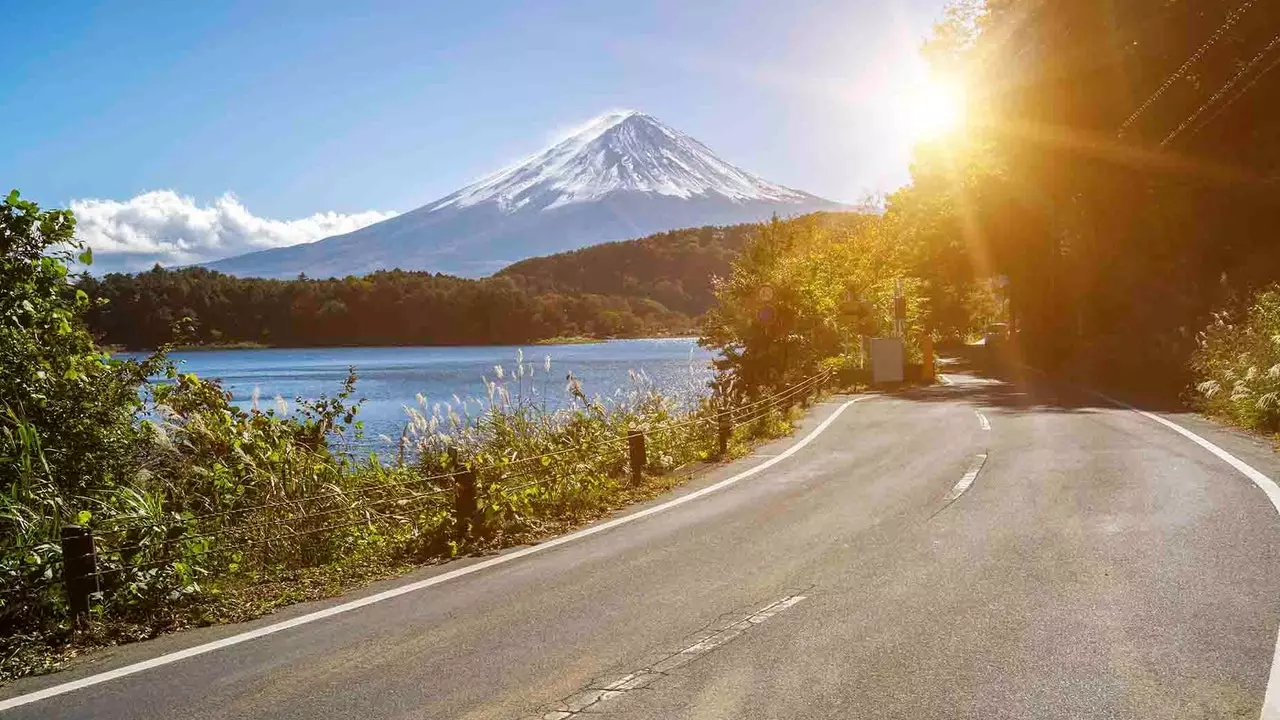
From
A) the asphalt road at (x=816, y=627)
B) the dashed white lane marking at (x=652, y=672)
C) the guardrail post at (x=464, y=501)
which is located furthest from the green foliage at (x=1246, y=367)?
the guardrail post at (x=464, y=501)

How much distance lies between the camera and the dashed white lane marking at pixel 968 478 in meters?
10.9

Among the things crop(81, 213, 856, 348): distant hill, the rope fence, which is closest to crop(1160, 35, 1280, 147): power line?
crop(81, 213, 856, 348): distant hill

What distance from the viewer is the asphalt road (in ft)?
16.2

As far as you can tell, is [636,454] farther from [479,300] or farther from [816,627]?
[479,300]

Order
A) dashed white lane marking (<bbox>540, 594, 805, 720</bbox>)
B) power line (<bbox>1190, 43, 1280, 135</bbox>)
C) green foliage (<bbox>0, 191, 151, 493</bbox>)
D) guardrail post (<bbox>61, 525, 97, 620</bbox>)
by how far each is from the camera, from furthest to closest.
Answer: power line (<bbox>1190, 43, 1280, 135</bbox>), green foliage (<bbox>0, 191, 151, 493</bbox>), guardrail post (<bbox>61, 525, 97, 620</bbox>), dashed white lane marking (<bbox>540, 594, 805, 720</bbox>)

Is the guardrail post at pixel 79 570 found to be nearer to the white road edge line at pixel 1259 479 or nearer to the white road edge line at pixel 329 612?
the white road edge line at pixel 329 612

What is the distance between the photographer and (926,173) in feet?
156

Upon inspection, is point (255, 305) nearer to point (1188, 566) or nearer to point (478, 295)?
point (478, 295)

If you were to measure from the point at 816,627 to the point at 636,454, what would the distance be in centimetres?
662

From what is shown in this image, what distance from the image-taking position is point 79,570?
6535 mm

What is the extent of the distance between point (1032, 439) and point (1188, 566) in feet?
30.4

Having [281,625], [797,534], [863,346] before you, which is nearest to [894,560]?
[797,534]

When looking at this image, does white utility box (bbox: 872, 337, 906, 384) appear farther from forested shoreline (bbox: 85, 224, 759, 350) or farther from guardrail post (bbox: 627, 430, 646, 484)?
guardrail post (bbox: 627, 430, 646, 484)

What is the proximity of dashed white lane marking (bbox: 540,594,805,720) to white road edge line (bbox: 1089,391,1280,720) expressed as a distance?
2.85 m
